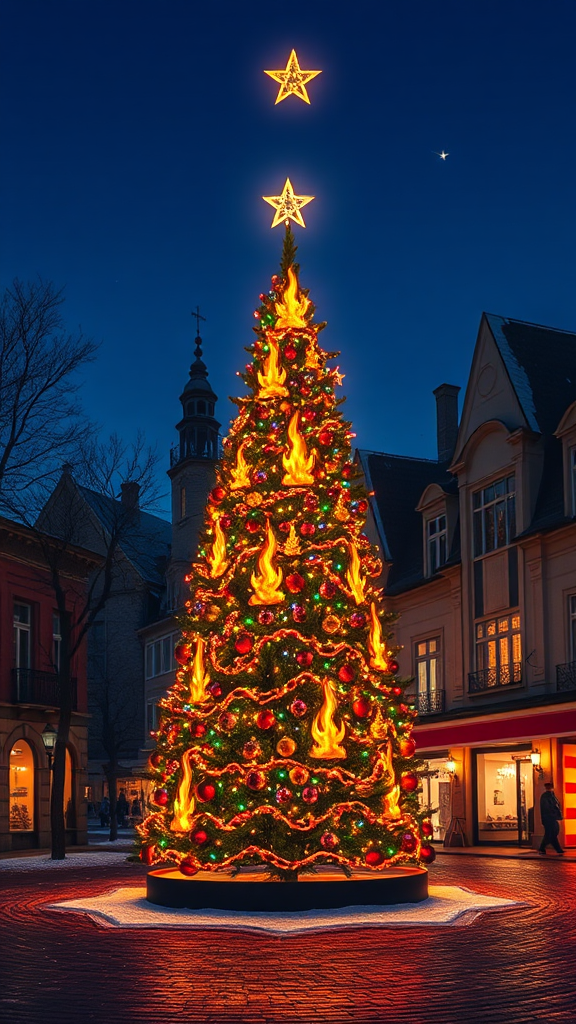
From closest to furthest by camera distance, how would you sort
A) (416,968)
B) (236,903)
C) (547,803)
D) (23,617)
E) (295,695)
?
1. (416,968)
2. (236,903)
3. (295,695)
4. (547,803)
5. (23,617)

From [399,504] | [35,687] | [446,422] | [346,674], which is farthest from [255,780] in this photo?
[446,422]

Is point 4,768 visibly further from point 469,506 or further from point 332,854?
point 332,854

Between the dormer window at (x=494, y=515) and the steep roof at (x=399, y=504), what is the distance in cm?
405

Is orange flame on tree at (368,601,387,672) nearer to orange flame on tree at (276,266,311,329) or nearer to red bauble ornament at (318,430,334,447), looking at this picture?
red bauble ornament at (318,430,334,447)

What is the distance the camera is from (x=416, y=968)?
8992mm

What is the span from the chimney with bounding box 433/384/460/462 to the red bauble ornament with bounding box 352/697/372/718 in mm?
28105

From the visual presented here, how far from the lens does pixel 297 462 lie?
14.2m

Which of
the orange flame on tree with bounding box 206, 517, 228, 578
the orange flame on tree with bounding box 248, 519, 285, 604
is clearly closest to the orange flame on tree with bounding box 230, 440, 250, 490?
the orange flame on tree with bounding box 206, 517, 228, 578

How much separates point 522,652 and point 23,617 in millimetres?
13252

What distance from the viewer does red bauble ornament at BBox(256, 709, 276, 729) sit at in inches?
509

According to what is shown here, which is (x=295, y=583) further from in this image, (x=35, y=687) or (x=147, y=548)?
(x=147, y=548)

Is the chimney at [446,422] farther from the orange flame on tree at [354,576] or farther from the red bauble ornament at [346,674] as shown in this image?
the red bauble ornament at [346,674]

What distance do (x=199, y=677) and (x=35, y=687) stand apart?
59.7 ft

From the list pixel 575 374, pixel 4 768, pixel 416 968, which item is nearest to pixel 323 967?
pixel 416 968
